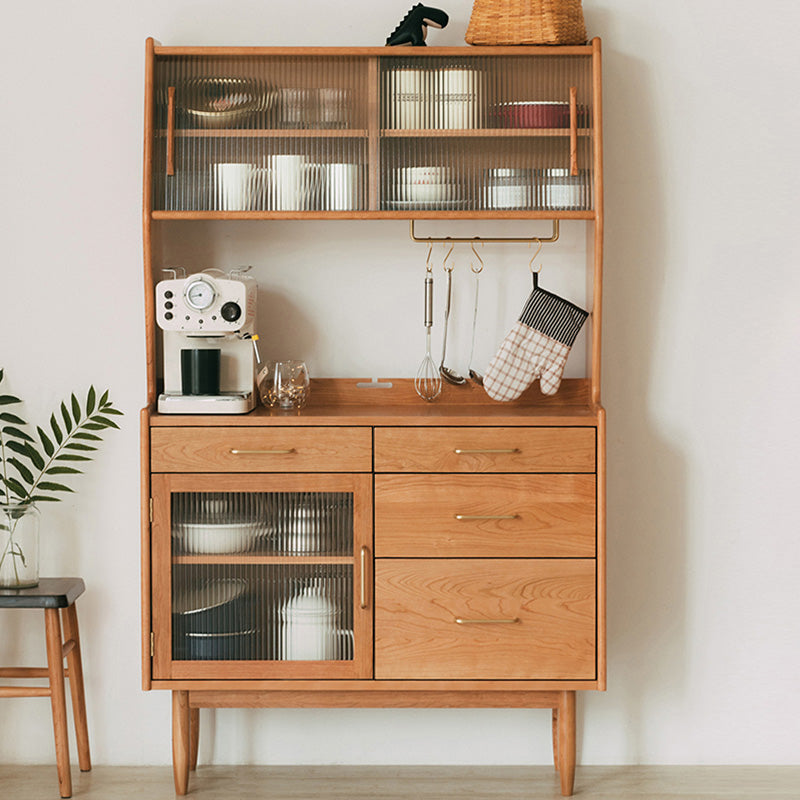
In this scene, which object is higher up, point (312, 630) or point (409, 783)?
point (312, 630)

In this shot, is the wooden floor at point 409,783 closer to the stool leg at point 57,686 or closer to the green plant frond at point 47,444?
the stool leg at point 57,686

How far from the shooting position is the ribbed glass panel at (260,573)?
250cm

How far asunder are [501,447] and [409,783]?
1.04 meters

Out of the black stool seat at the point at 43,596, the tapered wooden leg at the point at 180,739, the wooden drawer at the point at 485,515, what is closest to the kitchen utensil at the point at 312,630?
the wooden drawer at the point at 485,515

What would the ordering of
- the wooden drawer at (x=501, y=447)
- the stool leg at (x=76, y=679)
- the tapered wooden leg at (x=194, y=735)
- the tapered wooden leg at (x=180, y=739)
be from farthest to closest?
the tapered wooden leg at (x=194, y=735), the stool leg at (x=76, y=679), the tapered wooden leg at (x=180, y=739), the wooden drawer at (x=501, y=447)

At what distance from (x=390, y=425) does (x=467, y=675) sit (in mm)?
673

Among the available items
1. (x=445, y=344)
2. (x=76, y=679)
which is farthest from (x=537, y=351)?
(x=76, y=679)

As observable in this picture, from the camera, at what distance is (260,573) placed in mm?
2520

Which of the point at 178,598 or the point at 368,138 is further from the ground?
the point at 368,138

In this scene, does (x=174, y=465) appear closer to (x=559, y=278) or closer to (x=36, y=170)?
(x=36, y=170)

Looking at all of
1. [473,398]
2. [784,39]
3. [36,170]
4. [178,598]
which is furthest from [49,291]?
[784,39]

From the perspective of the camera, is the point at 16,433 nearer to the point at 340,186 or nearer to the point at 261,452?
the point at 261,452

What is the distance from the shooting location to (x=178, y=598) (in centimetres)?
251

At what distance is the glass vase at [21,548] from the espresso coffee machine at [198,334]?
54 centimetres
